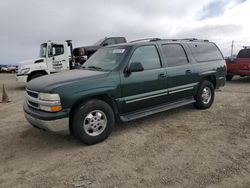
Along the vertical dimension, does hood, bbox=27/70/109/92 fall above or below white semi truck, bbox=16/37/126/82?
below

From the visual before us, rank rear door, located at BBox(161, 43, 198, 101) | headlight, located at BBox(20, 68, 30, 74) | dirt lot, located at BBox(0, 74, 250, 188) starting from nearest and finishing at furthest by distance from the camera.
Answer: dirt lot, located at BBox(0, 74, 250, 188) < rear door, located at BBox(161, 43, 198, 101) < headlight, located at BBox(20, 68, 30, 74)

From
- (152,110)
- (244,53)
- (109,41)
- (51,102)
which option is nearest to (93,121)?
(51,102)

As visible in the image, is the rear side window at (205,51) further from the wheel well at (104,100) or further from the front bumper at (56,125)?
the front bumper at (56,125)

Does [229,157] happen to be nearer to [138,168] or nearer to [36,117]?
[138,168]

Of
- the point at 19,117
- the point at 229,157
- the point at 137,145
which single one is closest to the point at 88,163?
the point at 137,145

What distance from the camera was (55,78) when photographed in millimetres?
4504

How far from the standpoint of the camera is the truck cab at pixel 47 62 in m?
11.8

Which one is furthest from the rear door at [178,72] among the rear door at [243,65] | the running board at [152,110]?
the rear door at [243,65]

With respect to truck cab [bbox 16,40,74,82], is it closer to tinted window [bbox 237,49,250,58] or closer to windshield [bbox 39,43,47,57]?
windshield [bbox 39,43,47,57]

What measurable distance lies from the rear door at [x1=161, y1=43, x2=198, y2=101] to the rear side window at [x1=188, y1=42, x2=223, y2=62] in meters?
0.41

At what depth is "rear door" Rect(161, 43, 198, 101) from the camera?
5.48 metres

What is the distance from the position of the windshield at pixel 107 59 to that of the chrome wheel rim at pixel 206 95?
8.59ft

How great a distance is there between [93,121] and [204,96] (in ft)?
11.3

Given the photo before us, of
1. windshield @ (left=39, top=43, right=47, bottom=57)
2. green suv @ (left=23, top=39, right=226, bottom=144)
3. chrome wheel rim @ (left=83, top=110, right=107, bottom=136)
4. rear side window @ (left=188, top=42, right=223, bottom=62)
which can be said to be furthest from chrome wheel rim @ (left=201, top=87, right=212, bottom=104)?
windshield @ (left=39, top=43, right=47, bottom=57)
